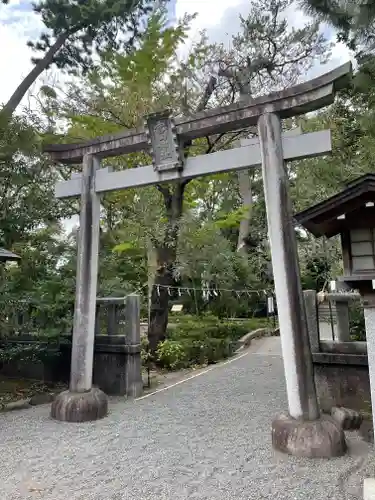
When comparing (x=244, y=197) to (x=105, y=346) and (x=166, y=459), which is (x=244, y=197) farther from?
(x=166, y=459)

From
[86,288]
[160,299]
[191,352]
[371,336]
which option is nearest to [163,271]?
[160,299]

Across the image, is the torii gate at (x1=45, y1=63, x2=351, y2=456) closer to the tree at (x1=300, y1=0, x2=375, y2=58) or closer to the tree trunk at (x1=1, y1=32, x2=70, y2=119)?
the tree at (x1=300, y1=0, x2=375, y2=58)

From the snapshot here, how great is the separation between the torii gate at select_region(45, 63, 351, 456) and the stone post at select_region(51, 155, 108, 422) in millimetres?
16

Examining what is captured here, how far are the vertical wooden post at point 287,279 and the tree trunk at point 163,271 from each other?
5.51m

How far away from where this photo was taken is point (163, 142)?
6258mm

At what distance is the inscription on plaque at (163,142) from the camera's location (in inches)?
243

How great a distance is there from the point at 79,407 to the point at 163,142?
4373 mm

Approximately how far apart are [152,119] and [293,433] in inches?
191

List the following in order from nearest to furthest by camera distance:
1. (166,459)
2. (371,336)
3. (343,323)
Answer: (371,336) < (166,459) < (343,323)

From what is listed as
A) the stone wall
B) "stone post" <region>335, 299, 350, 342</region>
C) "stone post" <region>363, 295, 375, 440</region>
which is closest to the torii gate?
"stone post" <region>363, 295, 375, 440</region>

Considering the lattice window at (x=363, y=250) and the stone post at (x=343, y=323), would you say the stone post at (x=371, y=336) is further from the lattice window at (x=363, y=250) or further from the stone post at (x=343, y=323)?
the stone post at (x=343, y=323)

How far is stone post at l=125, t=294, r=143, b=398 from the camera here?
7.98m

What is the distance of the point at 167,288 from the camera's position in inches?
424

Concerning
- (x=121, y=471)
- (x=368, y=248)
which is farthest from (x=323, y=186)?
(x=121, y=471)
